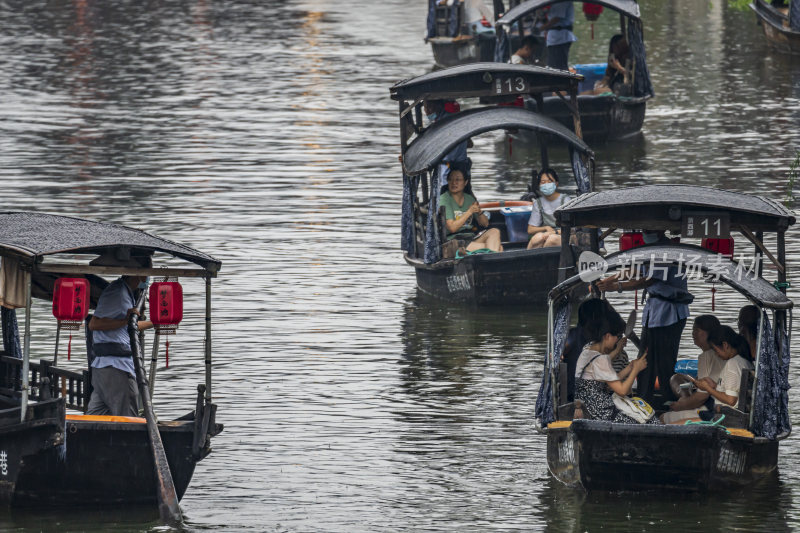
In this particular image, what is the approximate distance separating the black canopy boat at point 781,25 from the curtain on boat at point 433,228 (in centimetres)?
2064

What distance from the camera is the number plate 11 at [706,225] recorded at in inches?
516

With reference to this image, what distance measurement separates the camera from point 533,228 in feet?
63.6

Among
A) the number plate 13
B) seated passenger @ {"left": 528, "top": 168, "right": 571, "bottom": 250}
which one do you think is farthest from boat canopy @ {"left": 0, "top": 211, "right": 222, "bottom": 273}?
the number plate 13

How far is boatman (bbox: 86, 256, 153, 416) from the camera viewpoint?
41.8 feet

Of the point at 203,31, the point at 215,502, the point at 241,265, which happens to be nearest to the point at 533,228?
the point at 241,265

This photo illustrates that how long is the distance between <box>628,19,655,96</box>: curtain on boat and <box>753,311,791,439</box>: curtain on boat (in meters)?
16.1

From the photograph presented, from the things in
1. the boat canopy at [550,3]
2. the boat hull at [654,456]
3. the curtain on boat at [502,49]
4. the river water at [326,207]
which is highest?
the boat canopy at [550,3]

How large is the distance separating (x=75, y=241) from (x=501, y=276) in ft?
25.0

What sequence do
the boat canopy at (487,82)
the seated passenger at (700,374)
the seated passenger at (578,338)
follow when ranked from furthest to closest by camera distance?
the boat canopy at (487,82) < the seated passenger at (700,374) < the seated passenger at (578,338)

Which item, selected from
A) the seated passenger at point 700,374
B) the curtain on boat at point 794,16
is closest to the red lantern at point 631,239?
the seated passenger at point 700,374

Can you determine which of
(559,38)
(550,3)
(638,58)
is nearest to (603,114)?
(638,58)

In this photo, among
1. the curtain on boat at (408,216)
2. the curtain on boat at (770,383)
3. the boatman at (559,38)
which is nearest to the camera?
the curtain on boat at (770,383)

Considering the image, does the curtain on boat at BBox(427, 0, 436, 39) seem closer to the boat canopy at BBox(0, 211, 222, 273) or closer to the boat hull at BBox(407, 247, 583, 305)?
the boat hull at BBox(407, 247, 583, 305)

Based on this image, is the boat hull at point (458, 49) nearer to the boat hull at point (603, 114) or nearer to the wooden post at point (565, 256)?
the boat hull at point (603, 114)
